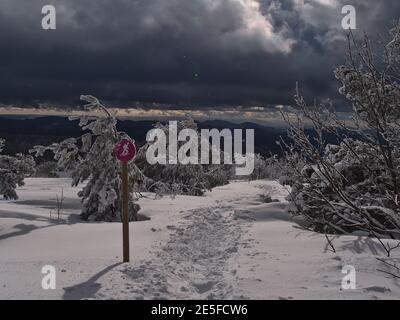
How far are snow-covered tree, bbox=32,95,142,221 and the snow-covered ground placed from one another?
7.15 feet

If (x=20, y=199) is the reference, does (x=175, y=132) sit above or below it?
above

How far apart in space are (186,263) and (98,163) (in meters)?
7.15

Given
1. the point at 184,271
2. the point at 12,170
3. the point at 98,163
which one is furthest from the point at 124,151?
the point at 12,170

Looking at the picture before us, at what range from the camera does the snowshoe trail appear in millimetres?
6012

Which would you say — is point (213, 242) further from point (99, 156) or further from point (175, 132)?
point (175, 132)

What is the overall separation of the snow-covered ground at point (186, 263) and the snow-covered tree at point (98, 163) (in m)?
2.18

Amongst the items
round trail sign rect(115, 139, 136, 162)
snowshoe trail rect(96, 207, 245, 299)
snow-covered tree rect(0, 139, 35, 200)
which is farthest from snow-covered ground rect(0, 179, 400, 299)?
snow-covered tree rect(0, 139, 35, 200)

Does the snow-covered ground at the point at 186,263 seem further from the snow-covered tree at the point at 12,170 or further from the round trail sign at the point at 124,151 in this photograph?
the snow-covered tree at the point at 12,170

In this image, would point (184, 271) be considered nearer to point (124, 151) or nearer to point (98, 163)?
point (124, 151)

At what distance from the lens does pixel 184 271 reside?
745 cm
